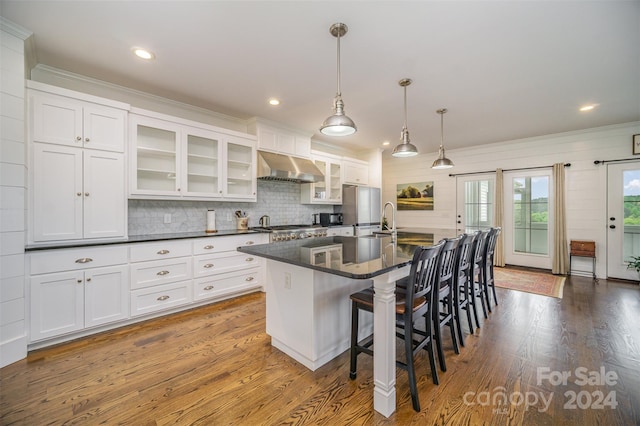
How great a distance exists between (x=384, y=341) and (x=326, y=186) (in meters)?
4.07

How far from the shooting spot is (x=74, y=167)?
8.44 ft

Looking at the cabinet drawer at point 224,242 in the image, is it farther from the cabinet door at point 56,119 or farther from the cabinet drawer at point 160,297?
the cabinet door at point 56,119

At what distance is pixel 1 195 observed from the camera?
2.07 m

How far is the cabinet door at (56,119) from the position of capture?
2.40 m

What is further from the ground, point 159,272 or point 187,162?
point 187,162

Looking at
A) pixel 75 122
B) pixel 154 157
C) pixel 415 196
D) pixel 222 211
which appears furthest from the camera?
pixel 415 196

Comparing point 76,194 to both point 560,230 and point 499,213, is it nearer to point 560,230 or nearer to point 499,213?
point 499,213

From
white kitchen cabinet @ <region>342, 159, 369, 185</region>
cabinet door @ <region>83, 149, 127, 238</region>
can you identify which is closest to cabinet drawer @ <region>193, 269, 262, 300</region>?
cabinet door @ <region>83, 149, 127, 238</region>

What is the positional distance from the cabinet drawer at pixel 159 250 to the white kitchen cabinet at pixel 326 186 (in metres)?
2.52

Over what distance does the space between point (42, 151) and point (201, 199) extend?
1.57m

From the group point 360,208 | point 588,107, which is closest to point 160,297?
point 360,208

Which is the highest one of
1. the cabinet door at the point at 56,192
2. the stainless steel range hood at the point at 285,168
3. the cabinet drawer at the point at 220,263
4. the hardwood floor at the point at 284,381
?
the stainless steel range hood at the point at 285,168

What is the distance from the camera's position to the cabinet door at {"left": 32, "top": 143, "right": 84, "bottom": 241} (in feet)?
7.85

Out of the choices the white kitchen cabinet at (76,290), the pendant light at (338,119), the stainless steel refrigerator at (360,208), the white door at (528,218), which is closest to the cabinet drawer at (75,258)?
the white kitchen cabinet at (76,290)
